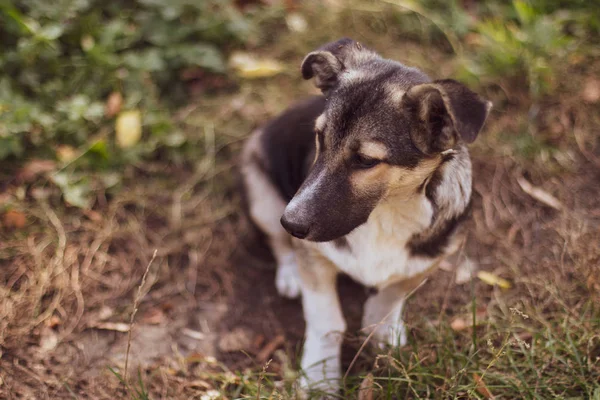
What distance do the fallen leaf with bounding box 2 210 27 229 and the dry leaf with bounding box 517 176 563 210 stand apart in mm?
4092

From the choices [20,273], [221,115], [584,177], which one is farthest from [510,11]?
[20,273]

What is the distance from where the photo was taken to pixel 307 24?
20.4ft

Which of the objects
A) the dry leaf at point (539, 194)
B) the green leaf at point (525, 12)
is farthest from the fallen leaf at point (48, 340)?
the green leaf at point (525, 12)

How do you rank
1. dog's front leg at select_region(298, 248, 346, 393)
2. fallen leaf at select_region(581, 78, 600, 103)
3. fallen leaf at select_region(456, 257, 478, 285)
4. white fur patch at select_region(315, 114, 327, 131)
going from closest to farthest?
white fur patch at select_region(315, 114, 327, 131)
dog's front leg at select_region(298, 248, 346, 393)
fallen leaf at select_region(456, 257, 478, 285)
fallen leaf at select_region(581, 78, 600, 103)

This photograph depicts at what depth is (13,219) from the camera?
14.3 ft

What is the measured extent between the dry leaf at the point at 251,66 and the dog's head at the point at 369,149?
2.68m

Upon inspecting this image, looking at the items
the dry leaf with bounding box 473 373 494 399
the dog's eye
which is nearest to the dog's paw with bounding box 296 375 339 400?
the dry leaf with bounding box 473 373 494 399

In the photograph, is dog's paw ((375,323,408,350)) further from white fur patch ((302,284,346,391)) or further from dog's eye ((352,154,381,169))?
dog's eye ((352,154,381,169))

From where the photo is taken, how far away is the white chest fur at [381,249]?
10.5 feet

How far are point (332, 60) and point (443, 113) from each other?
790mm

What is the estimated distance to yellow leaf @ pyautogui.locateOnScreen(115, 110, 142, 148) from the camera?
15.7 feet

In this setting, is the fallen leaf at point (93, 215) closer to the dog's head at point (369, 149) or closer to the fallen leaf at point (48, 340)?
the fallen leaf at point (48, 340)

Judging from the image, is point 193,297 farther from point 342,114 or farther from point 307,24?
point 307,24

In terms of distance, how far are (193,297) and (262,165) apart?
1.13 metres
